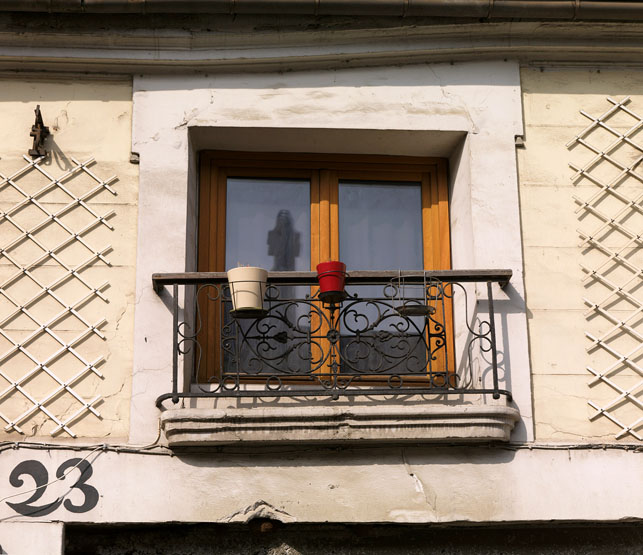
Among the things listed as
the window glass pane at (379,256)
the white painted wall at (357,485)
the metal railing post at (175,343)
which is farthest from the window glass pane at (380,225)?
the white painted wall at (357,485)

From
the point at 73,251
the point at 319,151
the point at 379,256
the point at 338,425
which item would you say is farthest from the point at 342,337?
the point at 73,251

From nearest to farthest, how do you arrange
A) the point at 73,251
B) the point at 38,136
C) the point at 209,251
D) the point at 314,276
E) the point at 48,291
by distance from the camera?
the point at 314,276
the point at 48,291
the point at 73,251
the point at 38,136
the point at 209,251

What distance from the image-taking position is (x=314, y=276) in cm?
672

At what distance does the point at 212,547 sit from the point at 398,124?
9.65ft

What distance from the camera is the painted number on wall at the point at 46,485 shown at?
6.34 metres

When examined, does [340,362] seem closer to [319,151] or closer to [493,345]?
[493,345]

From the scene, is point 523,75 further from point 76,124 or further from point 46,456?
point 46,456

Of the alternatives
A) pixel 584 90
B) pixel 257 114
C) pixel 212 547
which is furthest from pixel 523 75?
pixel 212 547

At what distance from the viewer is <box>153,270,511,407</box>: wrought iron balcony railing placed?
6.68 m

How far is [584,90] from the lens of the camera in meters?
7.42

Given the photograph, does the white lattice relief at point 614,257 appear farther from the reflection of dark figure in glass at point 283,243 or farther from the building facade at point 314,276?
the reflection of dark figure in glass at point 283,243

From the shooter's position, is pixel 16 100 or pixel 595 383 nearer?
pixel 595 383

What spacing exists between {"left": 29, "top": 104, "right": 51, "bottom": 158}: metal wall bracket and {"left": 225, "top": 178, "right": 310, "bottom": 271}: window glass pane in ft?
4.16

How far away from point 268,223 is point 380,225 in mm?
759
